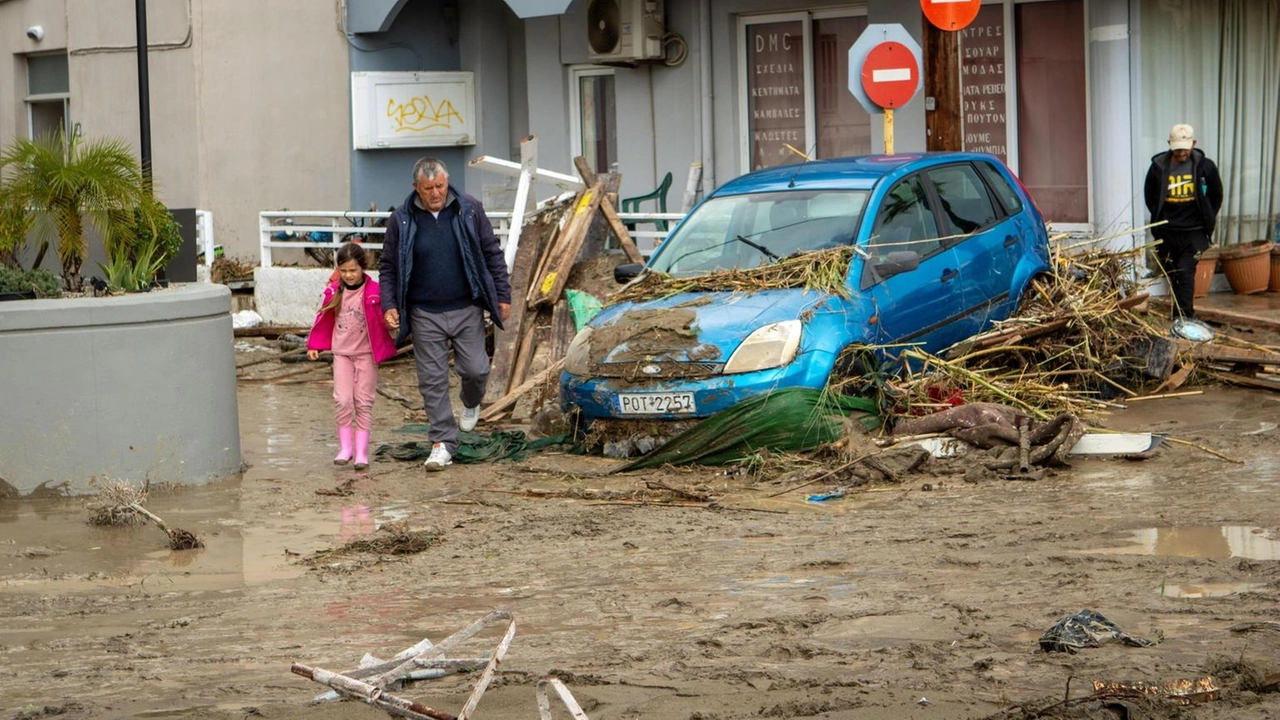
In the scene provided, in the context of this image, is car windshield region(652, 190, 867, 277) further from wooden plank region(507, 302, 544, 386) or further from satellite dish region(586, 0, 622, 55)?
satellite dish region(586, 0, 622, 55)

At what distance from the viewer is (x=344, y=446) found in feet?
33.6

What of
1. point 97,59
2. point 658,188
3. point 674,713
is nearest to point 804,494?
point 674,713

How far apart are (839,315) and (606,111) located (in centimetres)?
971

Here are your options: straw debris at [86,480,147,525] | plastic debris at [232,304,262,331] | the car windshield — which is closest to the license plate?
the car windshield

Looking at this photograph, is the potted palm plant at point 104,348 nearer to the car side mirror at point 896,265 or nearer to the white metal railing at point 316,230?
the car side mirror at point 896,265

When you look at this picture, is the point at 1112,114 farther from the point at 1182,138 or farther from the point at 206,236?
the point at 206,236

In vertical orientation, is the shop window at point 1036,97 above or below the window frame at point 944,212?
above

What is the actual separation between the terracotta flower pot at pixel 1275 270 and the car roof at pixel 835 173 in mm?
5603

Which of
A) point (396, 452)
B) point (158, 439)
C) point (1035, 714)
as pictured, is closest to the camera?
point (1035, 714)

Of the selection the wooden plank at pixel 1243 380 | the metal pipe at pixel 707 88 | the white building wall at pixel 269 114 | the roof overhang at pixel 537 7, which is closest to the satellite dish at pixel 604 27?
the roof overhang at pixel 537 7

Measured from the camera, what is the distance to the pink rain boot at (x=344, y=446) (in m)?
10.2

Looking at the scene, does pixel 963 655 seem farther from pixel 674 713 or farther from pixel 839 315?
pixel 839 315

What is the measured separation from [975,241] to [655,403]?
109 inches

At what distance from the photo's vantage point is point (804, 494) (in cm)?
866
